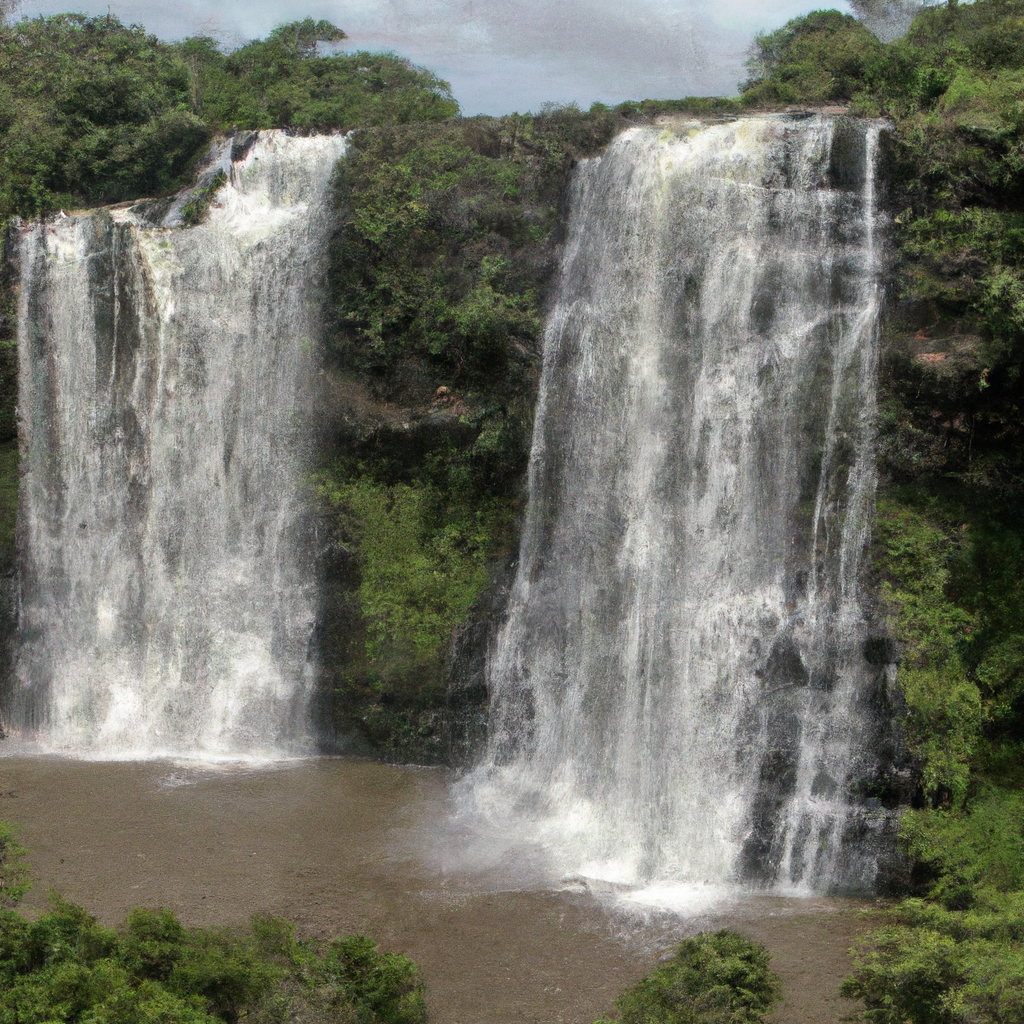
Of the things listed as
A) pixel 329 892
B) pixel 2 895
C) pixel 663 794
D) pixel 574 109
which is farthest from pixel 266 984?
pixel 574 109

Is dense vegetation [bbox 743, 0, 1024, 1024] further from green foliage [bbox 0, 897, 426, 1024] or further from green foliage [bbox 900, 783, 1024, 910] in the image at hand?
green foliage [bbox 0, 897, 426, 1024]

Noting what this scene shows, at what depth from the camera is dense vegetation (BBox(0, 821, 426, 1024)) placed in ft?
32.6

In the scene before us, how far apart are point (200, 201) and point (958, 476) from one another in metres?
12.4

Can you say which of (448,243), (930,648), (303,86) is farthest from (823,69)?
(930,648)

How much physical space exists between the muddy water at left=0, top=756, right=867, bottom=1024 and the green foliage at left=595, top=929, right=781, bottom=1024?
2.78 feet

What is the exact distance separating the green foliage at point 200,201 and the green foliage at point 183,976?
36.1ft

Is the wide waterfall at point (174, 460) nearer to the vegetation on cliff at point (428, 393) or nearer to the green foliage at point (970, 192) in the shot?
the vegetation on cliff at point (428, 393)

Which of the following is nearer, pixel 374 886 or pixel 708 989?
pixel 708 989

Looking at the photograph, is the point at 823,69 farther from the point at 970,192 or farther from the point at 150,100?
the point at 150,100

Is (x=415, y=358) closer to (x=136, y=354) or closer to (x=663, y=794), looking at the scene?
(x=136, y=354)

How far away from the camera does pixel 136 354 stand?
18141 millimetres

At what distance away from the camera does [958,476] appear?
14578mm

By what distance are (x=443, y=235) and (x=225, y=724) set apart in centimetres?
853

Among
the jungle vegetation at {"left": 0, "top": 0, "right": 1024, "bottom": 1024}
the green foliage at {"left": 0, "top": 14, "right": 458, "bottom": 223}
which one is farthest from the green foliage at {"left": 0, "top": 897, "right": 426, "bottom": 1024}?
the green foliage at {"left": 0, "top": 14, "right": 458, "bottom": 223}
